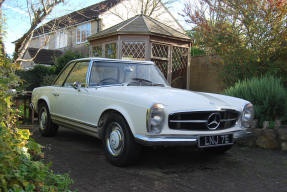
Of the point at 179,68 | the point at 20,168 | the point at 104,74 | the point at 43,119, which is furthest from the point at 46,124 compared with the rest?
the point at 179,68

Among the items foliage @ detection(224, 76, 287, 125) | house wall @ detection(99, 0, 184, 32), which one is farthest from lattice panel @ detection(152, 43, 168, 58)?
house wall @ detection(99, 0, 184, 32)

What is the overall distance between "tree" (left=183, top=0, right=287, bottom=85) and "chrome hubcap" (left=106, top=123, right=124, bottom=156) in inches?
216

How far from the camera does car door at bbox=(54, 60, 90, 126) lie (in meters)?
5.07

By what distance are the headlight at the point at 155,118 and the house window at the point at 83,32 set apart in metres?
22.9

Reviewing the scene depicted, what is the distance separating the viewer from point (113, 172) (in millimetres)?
3834

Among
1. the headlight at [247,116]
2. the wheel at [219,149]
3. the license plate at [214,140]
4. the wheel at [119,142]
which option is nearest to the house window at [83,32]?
the wheel at [219,149]

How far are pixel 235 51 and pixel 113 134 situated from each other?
19.0ft

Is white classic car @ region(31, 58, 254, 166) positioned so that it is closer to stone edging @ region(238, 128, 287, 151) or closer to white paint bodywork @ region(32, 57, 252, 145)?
white paint bodywork @ region(32, 57, 252, 145)

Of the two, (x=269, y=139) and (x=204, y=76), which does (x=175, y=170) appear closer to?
(x=269, y=139)

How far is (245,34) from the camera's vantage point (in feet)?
28.6

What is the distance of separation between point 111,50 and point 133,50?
1097mm

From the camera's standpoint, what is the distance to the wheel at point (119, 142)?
3.87 meters

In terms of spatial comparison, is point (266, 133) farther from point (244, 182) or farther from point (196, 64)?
point (196, 64)

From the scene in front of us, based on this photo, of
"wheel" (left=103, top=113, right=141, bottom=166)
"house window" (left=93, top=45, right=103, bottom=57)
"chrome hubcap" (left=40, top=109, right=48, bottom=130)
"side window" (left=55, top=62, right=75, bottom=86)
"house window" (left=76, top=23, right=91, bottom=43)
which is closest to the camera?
"wheel" (left=103, top=113, right=141, bottom=166)
